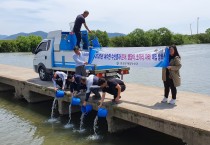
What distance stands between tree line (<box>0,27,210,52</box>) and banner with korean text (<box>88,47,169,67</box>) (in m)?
75.3

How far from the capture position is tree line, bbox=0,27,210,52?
301 feet

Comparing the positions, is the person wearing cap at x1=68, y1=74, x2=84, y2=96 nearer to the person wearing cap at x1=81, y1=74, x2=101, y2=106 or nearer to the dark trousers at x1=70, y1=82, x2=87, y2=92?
the dark trousers at x1=70, y1=82, x2=87, y2=92

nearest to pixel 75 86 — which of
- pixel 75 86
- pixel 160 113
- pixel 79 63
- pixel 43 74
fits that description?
pixel 75 86

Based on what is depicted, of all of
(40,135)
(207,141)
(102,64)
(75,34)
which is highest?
(75,34)

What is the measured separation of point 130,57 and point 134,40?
8757 centimetres

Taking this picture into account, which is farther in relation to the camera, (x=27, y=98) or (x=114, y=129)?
(x=27, y=98)

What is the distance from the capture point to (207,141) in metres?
6.67

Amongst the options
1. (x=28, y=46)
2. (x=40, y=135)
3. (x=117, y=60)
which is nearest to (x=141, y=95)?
(x=117, y=60)

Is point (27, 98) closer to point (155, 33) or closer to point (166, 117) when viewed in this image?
point (166, 117)

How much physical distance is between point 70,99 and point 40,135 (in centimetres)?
168

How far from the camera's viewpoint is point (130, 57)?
10.4 meters

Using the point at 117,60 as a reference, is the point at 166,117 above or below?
below

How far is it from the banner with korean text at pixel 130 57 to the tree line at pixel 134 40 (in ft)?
247

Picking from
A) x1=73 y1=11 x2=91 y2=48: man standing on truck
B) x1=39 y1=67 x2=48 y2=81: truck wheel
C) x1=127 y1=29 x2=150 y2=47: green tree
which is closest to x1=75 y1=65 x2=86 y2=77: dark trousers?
x1=73 y1=11 x2=91 y2=48: man standing on truck
